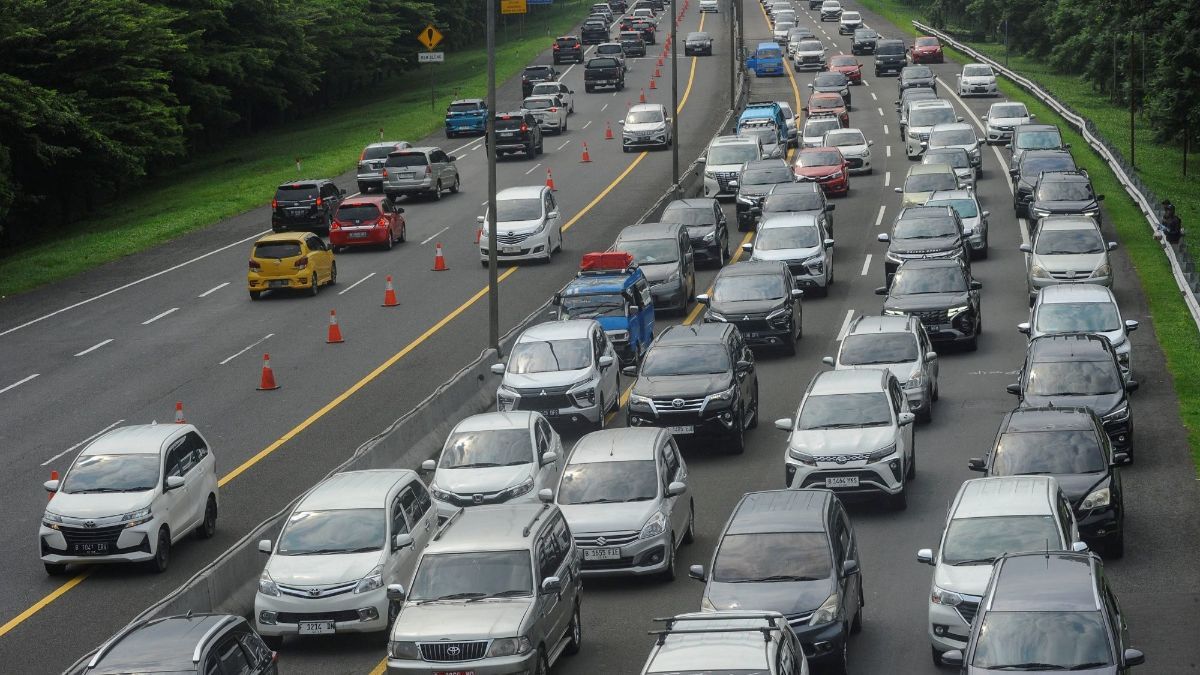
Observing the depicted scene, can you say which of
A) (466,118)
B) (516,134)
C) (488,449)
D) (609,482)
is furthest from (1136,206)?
(609,482)

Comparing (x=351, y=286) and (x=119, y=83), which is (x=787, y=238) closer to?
(x=351, y=286)

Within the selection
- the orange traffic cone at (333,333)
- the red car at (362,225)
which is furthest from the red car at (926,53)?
the orange traffic cone at (333,333)

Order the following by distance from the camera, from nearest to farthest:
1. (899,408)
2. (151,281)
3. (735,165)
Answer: (899,408) → (151,281) → (735,165)

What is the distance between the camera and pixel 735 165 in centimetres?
5212

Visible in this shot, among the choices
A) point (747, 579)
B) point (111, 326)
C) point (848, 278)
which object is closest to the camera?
point (747, 579)

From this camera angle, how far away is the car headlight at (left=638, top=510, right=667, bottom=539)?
1988 centimetres

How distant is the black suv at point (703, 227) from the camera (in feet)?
138

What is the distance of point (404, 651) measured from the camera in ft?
52.0

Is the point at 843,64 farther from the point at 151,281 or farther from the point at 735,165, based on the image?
the point at 151,281

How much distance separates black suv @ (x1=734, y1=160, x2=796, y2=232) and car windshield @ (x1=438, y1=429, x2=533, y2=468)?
25.6 m

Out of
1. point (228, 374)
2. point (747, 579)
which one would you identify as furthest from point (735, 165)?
point (747, 579)

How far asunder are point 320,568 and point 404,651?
2986 mm

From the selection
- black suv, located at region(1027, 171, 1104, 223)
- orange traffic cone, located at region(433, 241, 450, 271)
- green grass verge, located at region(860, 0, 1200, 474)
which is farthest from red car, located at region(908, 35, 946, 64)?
orange traffic cone, located at region(433, 241, 450, 271)

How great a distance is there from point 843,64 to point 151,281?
170ft
